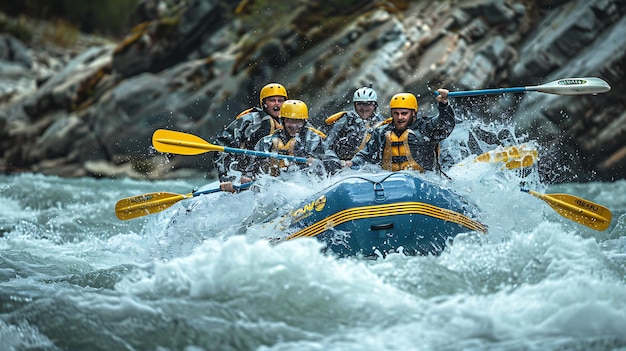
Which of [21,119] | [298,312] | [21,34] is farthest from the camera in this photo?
A: [21,34]

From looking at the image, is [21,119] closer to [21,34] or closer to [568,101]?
[21,34]

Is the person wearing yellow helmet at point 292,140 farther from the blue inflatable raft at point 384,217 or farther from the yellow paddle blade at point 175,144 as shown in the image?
the blue inflatable raft at point 384,217

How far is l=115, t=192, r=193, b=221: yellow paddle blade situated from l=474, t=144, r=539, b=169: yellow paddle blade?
3.13m

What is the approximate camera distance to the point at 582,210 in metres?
6.90

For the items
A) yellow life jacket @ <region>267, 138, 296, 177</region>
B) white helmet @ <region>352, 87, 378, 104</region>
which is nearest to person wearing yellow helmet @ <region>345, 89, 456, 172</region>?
yellow life jacket @ <region>267, 138, 296, 177</region>

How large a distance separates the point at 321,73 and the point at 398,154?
7147 millimetres

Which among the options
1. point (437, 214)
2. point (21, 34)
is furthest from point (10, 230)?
point (21, 34)

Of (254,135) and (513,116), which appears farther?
(513,116)

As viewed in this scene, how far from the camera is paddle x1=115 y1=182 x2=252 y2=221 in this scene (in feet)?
24.6

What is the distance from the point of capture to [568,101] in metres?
12.6

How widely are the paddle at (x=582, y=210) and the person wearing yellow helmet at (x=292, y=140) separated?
6.76ft

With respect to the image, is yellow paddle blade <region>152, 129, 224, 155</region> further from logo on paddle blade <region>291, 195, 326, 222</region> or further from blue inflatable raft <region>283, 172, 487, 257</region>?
blue inflatable raft <region>283, 172, 487, 257</region>

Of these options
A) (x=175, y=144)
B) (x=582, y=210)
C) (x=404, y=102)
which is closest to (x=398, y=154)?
(x=404, y=102)

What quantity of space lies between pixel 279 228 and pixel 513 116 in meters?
7.46
